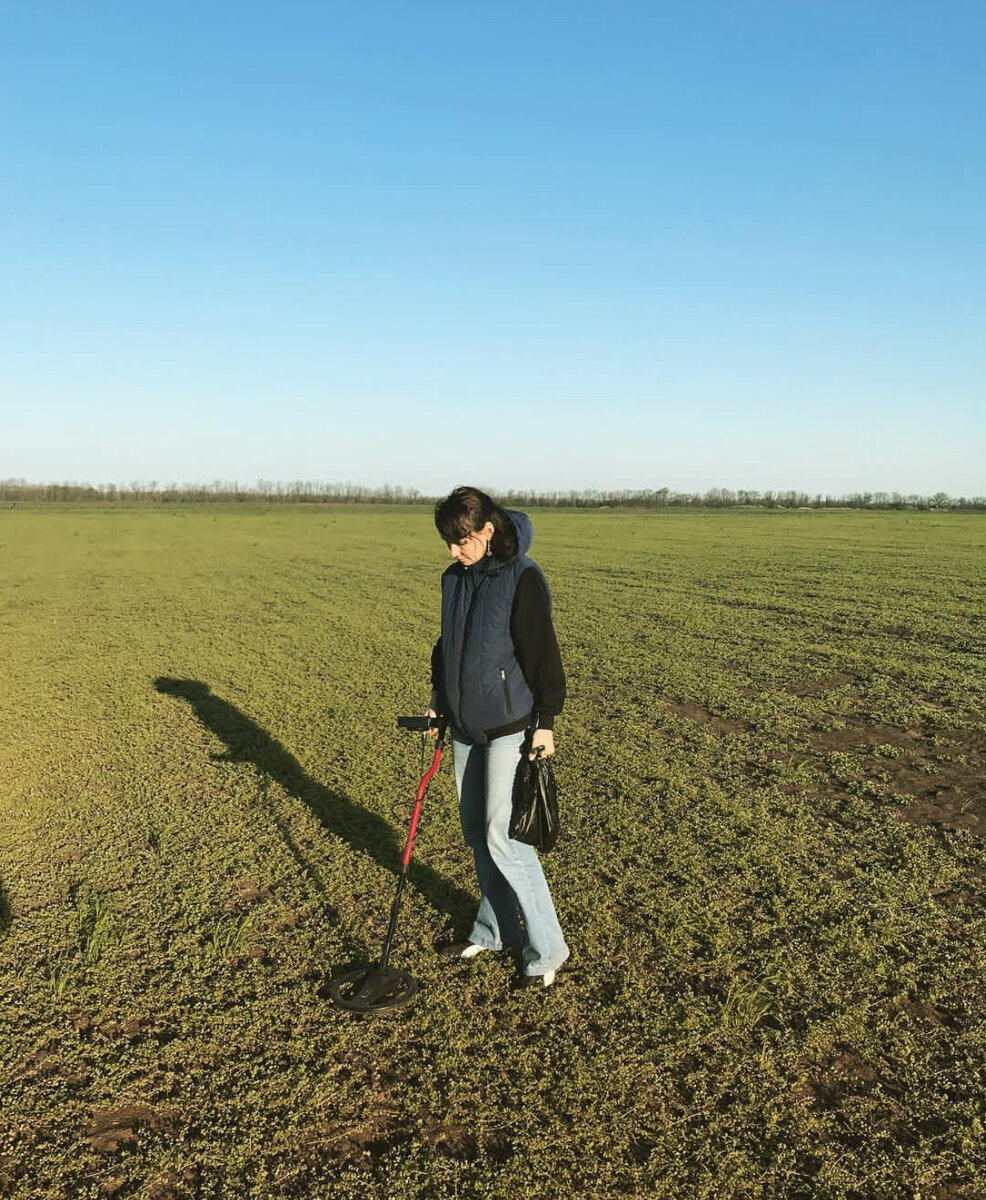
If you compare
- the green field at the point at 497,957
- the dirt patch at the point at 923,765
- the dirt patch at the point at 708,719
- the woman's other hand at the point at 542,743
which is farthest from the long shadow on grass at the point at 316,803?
the dirt patch at the point at 708,719

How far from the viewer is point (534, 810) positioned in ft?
12.9

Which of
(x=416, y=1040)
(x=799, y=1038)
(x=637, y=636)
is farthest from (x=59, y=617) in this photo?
(x=799, y=1038)

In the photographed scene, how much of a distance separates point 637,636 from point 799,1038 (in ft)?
37.3

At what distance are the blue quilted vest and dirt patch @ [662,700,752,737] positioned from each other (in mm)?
5748

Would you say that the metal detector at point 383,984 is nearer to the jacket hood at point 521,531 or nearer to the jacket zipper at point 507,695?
the jacket zipper at point 507,695

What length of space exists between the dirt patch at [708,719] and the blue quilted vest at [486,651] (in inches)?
226

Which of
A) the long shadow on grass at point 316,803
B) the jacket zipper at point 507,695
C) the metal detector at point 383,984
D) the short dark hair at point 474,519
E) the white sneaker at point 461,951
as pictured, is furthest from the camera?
the long shadow on grass at point 316,803

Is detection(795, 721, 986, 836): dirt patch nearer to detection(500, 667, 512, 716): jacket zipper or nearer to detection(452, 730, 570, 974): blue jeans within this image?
detection(452, 730, 570, 974): blue jeans

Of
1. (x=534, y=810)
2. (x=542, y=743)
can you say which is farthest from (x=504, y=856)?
(x=542, y=743)

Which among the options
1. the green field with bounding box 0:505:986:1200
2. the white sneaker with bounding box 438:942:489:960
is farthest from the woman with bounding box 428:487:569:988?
the green field with bounding box 0:505:986:1200

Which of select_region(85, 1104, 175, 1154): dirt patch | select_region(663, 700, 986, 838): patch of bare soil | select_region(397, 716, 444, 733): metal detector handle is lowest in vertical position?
select_region(85, 1104, 175, 1154): dirt patch

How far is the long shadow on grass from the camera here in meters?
5.42

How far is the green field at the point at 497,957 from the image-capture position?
3.23 meters

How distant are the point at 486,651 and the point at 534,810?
0.80 metres
